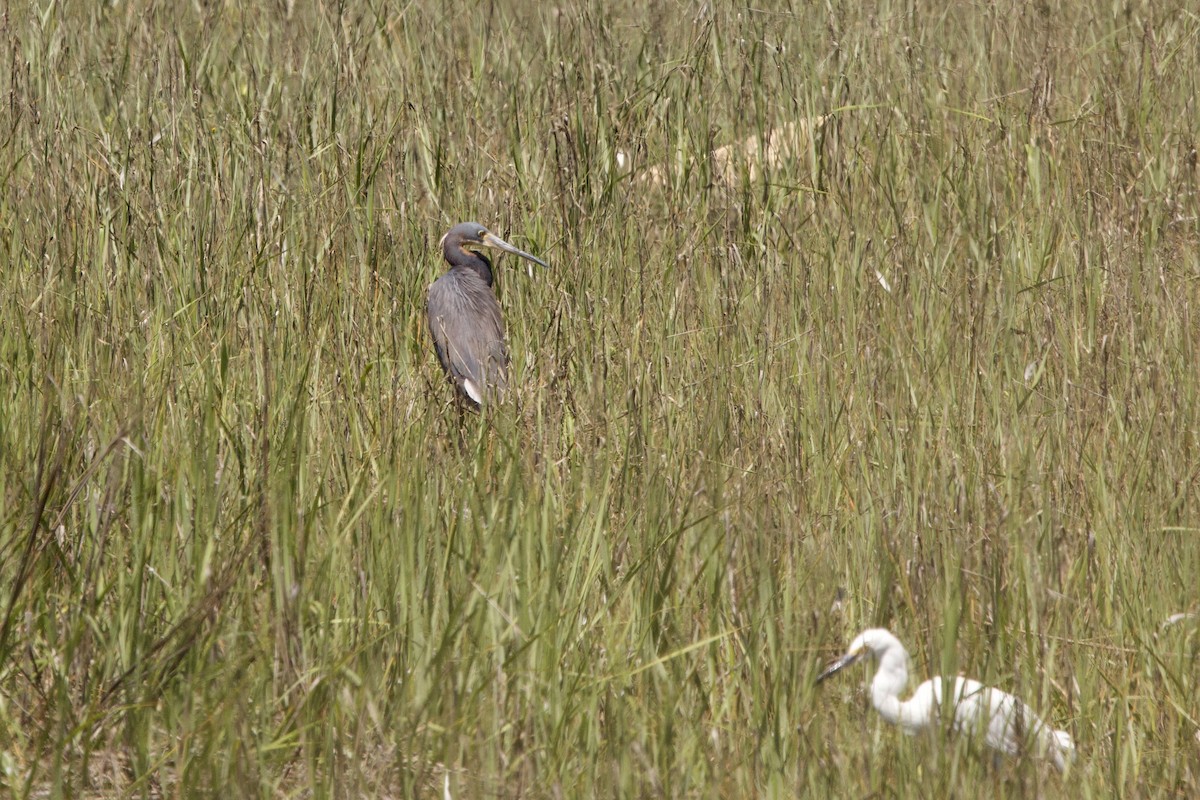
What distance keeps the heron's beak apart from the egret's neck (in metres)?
2.17

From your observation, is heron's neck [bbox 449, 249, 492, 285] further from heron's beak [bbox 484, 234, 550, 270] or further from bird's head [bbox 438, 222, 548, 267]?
heron's beak [bbox 484, 234, 550, 270]

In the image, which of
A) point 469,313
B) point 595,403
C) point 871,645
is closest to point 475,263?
point 469,313

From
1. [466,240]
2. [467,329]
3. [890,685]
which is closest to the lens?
[890,685]

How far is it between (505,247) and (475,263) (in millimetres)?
312

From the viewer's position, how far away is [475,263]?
4645 millimetres

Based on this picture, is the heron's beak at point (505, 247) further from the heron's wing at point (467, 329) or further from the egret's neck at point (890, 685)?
the egret's neck at point (890, 685)

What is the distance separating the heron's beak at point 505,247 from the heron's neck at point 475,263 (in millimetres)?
112

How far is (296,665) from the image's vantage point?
2.21m

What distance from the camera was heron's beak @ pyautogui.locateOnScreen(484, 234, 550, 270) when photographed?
4246mm

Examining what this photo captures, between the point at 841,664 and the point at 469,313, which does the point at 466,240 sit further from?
the point at 841,664

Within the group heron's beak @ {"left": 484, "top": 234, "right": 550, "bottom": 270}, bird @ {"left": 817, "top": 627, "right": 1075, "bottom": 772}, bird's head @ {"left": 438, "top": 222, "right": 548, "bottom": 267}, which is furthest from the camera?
bird's head @ {"left": 438, "top": 222, "right": 548, "bottom": 267}

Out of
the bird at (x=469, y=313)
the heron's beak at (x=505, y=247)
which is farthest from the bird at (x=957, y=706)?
the heron's beak at (x=505, y=247)

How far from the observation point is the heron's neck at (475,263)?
15.1ft

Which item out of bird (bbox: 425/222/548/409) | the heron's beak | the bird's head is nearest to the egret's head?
bird (bbox: 425/222/548/409)
